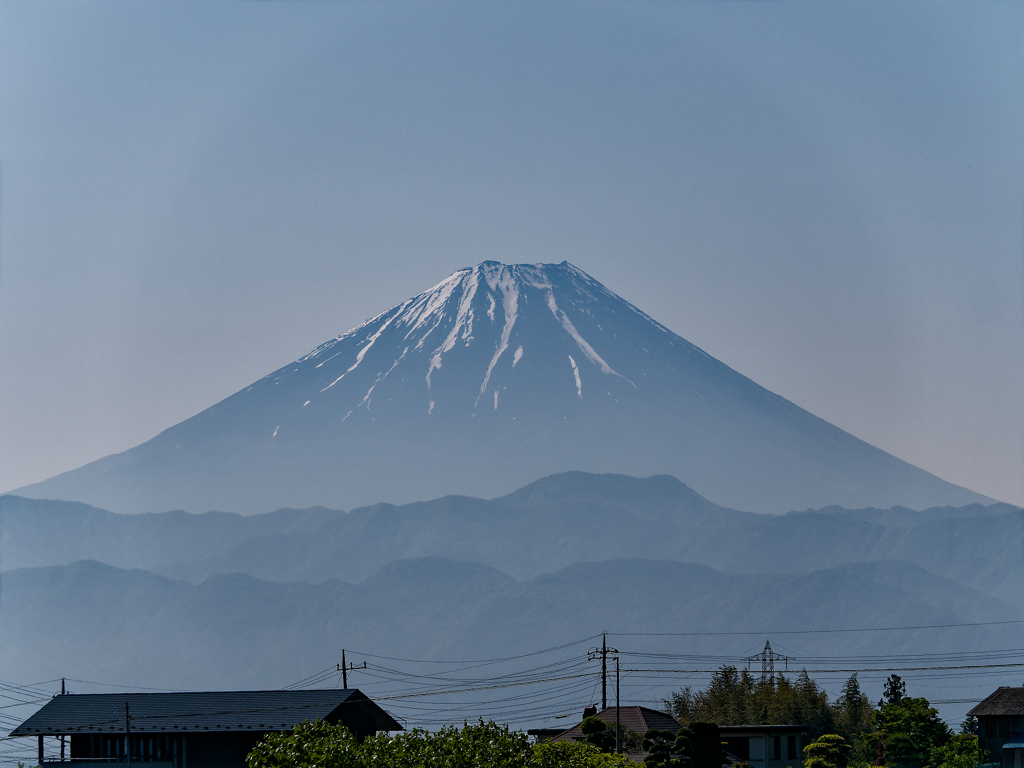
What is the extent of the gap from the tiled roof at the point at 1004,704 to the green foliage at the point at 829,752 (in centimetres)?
865

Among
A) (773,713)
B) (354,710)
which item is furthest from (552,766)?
(773,713)

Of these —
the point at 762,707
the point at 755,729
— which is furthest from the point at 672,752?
the point at 762,707

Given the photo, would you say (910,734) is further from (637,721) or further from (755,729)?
(637,721)

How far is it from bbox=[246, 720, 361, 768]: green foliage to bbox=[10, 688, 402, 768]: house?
22.5 meters

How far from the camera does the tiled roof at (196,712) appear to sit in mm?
51875

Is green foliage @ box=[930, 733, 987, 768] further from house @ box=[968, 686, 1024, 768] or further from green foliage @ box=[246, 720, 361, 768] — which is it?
green foliage @ box=[246, 720, 361, 768]

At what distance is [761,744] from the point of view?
228ft

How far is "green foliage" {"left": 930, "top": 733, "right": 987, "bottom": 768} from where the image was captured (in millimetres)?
65256

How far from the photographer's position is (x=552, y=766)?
30.2 m

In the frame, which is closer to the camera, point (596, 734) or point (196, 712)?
point (196, 712)

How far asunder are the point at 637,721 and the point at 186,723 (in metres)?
22.2

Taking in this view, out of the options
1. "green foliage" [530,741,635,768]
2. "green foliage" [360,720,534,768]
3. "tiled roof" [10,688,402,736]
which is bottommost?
"green foliage" [530,741,635,768]

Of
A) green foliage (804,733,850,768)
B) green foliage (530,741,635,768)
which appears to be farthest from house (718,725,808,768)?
green foliage (530,741,635,768)

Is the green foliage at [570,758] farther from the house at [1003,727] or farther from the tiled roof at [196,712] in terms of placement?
the house at [1003,727]
